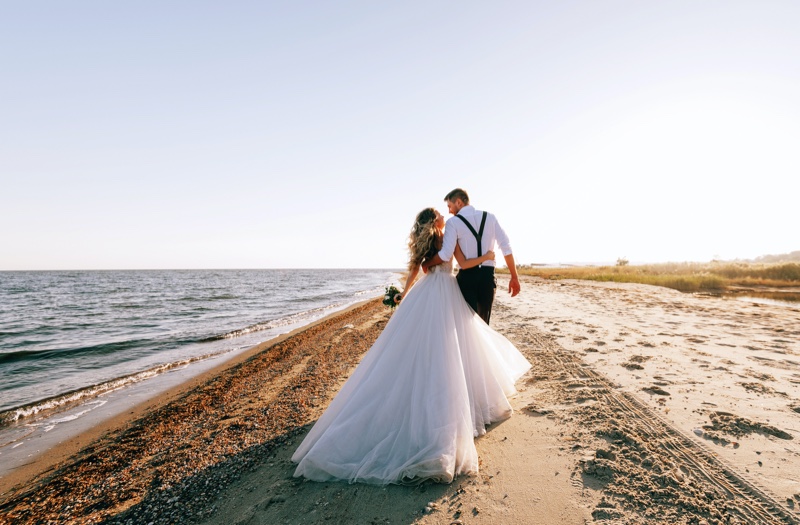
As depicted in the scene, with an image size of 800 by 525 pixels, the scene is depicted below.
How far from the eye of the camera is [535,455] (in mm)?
3643

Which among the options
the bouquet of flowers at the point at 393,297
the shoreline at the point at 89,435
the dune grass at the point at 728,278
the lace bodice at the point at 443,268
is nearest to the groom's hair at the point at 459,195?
the lace bodice at the point at 443,268

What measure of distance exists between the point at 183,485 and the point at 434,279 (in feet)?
11.6

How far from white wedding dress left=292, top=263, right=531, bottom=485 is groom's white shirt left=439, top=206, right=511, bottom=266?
283mm

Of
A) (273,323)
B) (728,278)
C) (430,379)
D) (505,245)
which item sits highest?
(505,245)

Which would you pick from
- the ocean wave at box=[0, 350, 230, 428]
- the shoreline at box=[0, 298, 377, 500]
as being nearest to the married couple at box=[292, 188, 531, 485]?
the shoreline at box=[0, 298, 377, 500]

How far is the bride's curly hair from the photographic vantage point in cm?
440

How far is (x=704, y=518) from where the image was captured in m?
2.59

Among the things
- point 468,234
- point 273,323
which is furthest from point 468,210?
point 273,323

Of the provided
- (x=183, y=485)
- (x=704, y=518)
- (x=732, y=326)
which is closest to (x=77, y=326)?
(x=183, y=485)

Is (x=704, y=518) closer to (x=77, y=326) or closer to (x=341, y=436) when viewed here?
(x=341, y=436)

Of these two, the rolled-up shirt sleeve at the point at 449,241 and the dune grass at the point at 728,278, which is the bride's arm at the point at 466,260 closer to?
the rolled-up shirt sleeve at the point at 449,241

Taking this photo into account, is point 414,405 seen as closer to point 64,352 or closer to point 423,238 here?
point 423,238

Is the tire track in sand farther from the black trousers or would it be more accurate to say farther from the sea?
the sea

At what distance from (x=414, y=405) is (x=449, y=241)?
6.57 ft
